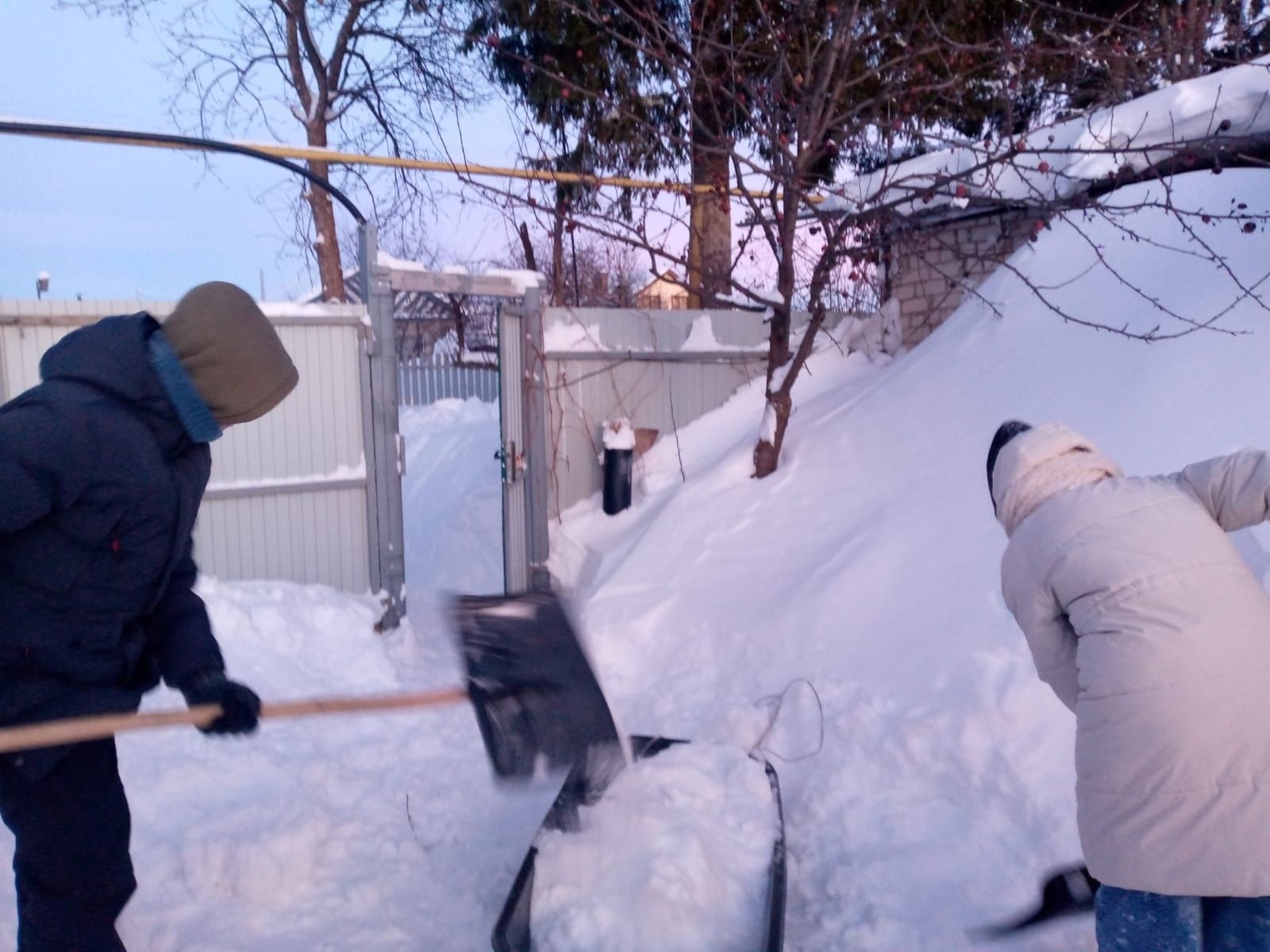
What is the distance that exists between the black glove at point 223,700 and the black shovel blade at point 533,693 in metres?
0.70

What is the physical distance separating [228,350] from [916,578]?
10.9ft

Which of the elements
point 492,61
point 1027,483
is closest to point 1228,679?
point 1027,483

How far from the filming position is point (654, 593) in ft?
18.0

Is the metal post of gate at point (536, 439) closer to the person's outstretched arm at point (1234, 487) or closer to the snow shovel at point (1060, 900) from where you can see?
the snow shovel at point (1060, 900)

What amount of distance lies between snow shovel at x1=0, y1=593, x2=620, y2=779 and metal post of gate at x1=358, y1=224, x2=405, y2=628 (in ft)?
9.54

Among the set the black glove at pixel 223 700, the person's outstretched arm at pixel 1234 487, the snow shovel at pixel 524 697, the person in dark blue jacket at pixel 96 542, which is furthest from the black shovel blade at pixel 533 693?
the person's outstretched arm at pixel 1234 487

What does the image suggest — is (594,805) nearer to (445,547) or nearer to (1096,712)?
(1096,712)

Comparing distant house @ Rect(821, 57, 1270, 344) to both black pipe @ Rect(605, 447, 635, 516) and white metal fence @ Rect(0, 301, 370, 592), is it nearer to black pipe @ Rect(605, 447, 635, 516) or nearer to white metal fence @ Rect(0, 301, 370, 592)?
black pipe @ Rect(605, 447, 635, 516)

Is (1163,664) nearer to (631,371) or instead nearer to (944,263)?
(631,371)

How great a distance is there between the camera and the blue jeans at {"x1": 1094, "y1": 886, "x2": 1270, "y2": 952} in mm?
1956

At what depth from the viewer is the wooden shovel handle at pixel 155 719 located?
80.1 inches

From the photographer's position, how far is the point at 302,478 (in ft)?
19.3

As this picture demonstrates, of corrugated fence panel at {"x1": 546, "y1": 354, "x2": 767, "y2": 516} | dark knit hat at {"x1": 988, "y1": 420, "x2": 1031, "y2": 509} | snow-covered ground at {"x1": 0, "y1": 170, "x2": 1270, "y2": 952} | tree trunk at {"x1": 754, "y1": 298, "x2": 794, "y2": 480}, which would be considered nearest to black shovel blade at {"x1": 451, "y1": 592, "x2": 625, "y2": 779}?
snow-covered ground at {"x1": 0, "y1": 170, "x2": 1270, "y2": 952}

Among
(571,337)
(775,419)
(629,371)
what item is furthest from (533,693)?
(629,371)
